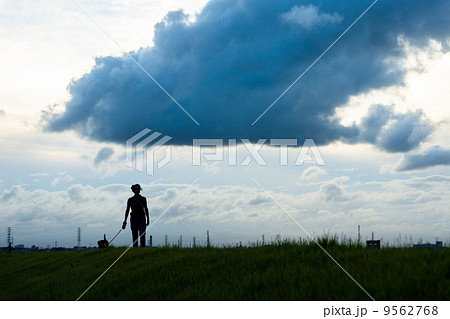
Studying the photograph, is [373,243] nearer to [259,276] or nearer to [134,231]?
[259,276]

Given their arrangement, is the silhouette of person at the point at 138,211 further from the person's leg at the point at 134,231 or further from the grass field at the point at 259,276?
the grass field at the point at 259,276

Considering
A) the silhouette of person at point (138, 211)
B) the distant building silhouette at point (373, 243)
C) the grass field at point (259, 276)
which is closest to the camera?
the grass field at point (259, 276)

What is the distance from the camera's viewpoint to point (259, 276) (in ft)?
35.8

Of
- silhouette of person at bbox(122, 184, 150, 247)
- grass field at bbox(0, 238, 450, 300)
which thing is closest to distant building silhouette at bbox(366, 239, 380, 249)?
grass field at bbox(0, 238, 450, 300)

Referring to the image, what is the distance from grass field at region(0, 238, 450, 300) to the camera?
9.26 meters

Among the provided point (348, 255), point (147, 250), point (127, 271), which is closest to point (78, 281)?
point (127, 271)

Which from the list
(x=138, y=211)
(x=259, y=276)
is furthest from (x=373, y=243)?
(x=138, y=211)

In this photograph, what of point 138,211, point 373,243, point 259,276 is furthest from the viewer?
point 138,211

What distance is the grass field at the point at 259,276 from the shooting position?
926cm

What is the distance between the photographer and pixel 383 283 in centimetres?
927

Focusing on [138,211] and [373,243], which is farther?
[138,211]

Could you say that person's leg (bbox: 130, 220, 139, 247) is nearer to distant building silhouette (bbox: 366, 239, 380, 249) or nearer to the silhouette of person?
the silhouette of person

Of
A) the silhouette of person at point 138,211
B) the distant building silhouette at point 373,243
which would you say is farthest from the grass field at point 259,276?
the silhouette of person at point 138,211
